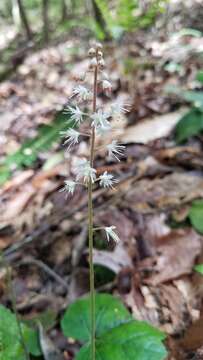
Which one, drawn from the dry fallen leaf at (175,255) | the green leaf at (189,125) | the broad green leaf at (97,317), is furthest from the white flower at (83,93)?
the green leaf at (189,125)

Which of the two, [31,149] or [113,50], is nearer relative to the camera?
[31,149]

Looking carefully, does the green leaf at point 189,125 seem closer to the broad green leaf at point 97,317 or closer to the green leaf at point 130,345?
the broad green leaf at point 97,317

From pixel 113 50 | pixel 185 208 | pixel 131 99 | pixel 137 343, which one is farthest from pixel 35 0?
pixel 137 343

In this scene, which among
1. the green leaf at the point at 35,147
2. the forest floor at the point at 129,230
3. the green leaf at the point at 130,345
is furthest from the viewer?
the green leaf at the point at 35,147

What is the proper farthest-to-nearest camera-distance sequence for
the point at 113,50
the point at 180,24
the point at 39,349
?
1. the point at 180,24
2. the point at 113,50
3. the point at 39,349

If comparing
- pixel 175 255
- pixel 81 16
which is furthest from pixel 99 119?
pixel 81 16

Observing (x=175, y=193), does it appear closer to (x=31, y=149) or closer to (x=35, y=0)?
(x=31, y=149)
